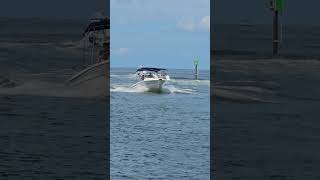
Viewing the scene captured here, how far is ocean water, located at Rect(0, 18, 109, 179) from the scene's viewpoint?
19.8 feet

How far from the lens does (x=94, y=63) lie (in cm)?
612

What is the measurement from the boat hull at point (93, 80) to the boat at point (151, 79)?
9.10 metres

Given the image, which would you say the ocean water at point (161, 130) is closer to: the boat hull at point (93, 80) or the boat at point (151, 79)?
the boat at point (151, 79)

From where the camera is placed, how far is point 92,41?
241 inches

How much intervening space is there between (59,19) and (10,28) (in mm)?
567

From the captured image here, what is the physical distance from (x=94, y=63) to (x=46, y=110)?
0.68 meters

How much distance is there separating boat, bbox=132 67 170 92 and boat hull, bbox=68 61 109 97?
910 cm
